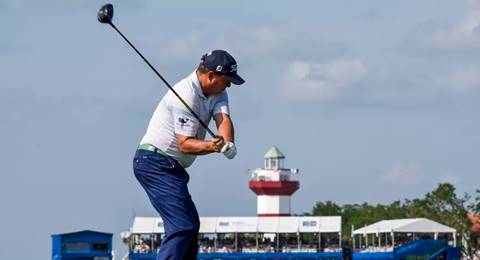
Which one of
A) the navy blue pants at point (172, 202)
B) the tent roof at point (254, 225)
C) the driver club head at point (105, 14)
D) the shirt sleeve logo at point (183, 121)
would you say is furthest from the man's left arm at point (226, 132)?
the tent roof at point (254, 225)

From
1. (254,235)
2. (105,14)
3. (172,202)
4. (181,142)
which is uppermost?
(254,235)

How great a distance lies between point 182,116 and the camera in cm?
1418

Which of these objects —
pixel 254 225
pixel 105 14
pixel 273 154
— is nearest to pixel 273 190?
pixel 273 154

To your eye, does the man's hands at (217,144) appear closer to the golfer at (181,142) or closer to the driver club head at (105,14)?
the golfer at (181,142)

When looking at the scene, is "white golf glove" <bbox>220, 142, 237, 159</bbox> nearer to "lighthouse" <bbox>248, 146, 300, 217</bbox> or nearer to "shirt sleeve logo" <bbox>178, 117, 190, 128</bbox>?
"shirt sleeve logo" <bbox>178, 117, 190, 128</bbox>

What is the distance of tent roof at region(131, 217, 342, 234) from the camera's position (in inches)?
3241

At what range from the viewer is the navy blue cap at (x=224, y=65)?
1414 centimetres

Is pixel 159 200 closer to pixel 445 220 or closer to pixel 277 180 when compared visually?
pixel 445 220

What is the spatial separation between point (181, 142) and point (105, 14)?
184 cm

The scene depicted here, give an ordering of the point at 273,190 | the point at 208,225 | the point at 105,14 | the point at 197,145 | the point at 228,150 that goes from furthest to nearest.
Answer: the point at 273,190 < the point at 208,225 < the point at 105,14 < the point at 197,145 < the point at 228,150

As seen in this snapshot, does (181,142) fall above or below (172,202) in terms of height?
above

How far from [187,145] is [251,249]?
67466mm

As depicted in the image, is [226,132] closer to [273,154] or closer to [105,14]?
[105,14]

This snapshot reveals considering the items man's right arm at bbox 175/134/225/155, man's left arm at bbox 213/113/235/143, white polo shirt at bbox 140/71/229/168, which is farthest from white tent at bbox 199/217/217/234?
man's right arm at bbox 175/134/225/155
